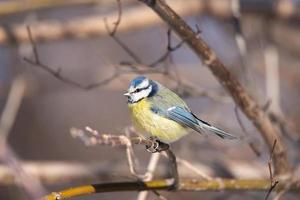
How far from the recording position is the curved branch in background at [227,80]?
70.2 inches

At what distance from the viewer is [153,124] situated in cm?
188

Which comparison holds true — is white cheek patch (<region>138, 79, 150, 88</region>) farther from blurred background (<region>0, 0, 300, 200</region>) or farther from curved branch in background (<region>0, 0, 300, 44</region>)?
curved branch in background (<region>0, 0, 300, 44</region>)

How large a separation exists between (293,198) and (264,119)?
4.71ft

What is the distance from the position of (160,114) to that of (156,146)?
0.19m

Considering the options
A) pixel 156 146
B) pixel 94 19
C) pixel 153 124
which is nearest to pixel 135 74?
pixel 94 19

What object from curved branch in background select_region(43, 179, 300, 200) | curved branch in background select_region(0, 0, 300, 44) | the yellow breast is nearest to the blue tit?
the yellow breast

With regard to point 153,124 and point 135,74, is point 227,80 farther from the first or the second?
point 135,74

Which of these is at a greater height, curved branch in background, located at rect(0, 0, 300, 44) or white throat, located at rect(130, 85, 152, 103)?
white throat, located at rect(130, 85, 152, 103)

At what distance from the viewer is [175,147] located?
308 cm

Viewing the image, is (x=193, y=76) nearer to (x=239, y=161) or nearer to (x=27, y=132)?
(x=239, y=161)

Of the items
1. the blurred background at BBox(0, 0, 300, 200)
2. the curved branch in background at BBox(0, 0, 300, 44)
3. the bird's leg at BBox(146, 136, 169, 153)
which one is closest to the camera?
the bird's leg at BBox(146, 136, 169, 153)

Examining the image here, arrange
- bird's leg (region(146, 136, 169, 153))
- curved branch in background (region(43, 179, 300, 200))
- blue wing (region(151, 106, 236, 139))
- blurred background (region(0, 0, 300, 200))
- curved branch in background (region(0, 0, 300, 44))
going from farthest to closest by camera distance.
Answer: curved branch in background (region(0, 0, 300, 44)) → blurred background (region(0, 0, 300, 200)) → blue wing (region(151, 106, 236, 139)) → bird's leg (region(146, 136, 169, 153)) → curved branch in background (region(43, 179, 300, 200))

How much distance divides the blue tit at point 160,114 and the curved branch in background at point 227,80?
17 cm

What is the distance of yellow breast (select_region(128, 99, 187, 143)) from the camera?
6.09 feet
